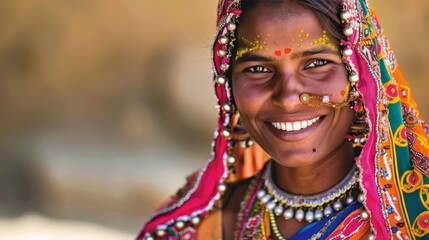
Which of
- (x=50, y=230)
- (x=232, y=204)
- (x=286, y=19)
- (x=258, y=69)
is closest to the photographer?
(x=286, y=19)

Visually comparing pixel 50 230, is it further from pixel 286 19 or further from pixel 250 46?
pixel 286 19

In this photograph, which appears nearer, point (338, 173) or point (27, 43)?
point (338, 173)

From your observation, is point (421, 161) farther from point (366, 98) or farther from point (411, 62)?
point (411, 62)

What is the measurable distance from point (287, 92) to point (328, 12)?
226mm

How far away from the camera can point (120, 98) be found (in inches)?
165

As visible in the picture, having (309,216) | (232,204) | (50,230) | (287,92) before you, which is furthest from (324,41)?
(50,230)

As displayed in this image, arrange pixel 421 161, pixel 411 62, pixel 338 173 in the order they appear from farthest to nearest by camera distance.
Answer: pixel 411 62 < pixel 338 173 < pixel 421 161

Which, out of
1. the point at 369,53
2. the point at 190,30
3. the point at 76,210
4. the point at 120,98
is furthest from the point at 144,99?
the point at 369,53

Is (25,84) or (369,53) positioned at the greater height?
(25,84)

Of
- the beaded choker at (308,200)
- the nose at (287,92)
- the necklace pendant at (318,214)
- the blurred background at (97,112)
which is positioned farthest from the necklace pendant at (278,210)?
the blurred background at (97,112)

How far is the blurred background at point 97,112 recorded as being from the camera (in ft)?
13.5

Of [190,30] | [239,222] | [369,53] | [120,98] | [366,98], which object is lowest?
[239,222]

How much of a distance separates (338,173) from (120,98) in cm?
233

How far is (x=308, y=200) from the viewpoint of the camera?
2080 mm
